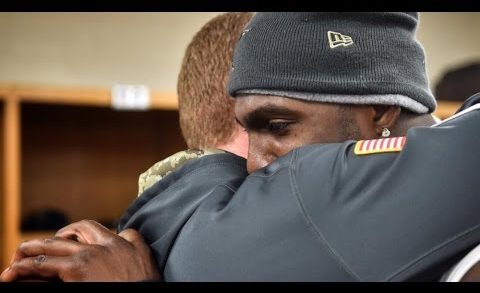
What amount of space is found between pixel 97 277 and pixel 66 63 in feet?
8.32

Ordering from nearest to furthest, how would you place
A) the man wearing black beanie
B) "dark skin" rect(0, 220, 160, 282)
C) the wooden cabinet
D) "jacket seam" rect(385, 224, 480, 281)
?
"jacket seam" rect(385, 224, 480, 281), "dark skin" rect(0, 220, 160, 282), the man wearing black beanie, the wooden cabinet

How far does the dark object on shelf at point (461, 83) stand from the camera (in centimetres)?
337

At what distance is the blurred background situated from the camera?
301 cm

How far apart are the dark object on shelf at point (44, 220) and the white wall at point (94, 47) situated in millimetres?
731

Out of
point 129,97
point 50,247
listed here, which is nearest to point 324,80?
point 50,247

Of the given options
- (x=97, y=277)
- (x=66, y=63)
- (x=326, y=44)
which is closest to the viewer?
(x=97, y=277)

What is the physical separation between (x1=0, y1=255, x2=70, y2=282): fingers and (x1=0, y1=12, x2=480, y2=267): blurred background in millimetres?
1716

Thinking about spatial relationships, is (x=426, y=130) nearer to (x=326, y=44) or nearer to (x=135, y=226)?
(x=326, y=44)

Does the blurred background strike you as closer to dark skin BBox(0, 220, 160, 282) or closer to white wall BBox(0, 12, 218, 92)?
white wall BBox(0, 12, 218, 92)

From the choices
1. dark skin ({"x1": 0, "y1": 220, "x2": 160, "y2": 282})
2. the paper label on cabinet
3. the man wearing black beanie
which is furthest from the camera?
the paper label on cabinet

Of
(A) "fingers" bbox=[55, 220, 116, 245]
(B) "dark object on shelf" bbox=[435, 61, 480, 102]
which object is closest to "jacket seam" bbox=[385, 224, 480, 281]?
(A) "fingers" bbox=[55, 220, 116, 245]

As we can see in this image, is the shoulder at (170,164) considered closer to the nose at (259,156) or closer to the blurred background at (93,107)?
the nose at (259,156)

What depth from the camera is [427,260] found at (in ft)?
2.67
